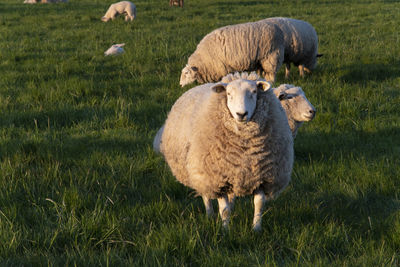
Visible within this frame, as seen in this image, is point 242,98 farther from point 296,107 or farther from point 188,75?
point 188,75

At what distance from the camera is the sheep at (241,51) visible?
726 centimetres

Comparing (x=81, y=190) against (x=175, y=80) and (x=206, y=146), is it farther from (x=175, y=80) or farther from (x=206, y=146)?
(x=175, y=80)

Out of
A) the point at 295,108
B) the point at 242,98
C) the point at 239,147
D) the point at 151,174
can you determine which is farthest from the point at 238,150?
the point at 295,108

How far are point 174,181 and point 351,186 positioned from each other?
4.72 ft

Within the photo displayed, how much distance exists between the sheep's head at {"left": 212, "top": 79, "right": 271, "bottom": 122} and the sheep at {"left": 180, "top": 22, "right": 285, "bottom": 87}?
175 inches

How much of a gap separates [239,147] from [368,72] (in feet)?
18.6

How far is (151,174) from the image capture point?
3.86 m

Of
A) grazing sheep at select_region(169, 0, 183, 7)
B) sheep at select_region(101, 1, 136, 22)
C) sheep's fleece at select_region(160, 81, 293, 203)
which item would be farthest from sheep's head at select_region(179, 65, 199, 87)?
grazing sheep at select_region(169, 0, 183, 7)

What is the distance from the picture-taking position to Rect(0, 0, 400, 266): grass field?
8.38 feet

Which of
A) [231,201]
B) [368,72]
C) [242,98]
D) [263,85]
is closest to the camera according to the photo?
[242,98]

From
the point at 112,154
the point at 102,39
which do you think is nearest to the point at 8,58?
the point at 102,39

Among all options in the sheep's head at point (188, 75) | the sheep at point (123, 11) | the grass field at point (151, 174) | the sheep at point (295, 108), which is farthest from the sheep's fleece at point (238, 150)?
the sheep at point (123, 11)

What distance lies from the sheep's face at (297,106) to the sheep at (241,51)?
288 centimetres

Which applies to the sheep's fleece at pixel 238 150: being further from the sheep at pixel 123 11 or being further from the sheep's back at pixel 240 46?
the sheep at pixel 123 11
